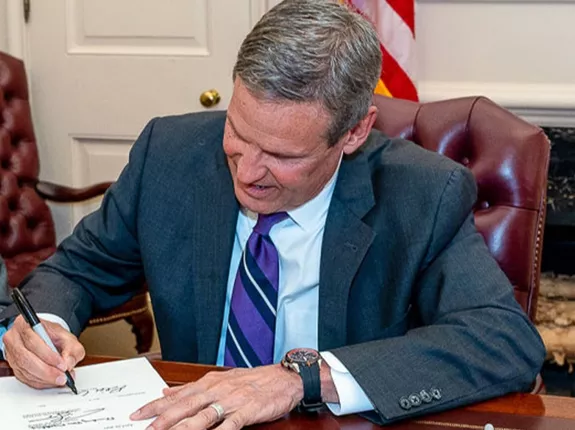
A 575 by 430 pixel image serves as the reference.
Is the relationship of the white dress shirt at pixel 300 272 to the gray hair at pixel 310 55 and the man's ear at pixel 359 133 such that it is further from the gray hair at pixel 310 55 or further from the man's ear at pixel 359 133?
the gray hair at pixel 310 55

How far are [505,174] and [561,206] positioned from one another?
1.14 m

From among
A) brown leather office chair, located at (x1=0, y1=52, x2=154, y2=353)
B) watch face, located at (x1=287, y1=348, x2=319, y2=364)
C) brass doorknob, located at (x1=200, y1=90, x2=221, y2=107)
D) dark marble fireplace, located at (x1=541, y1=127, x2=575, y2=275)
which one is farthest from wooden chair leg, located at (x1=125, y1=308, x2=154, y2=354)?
watch face, located at (x1=287, y1=348, x2=319, y2=364)

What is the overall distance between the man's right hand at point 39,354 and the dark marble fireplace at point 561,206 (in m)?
1.90

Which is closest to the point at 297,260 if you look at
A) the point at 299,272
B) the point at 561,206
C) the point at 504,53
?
the point at 299,272

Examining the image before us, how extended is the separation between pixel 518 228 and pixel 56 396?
1.02m

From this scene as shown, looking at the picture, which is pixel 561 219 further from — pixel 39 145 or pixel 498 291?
pixel 39 145

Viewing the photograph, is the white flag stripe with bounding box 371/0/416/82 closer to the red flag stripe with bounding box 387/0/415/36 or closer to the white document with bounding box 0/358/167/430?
Answer: the red flag stripe with bounding box 387/0/415/36

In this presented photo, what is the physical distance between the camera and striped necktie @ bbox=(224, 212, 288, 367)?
181 centimetres

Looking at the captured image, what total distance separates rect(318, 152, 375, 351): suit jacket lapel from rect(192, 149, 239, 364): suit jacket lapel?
188 millimetres

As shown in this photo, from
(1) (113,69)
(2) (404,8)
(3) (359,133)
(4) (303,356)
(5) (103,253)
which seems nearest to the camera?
(4) (303,356)

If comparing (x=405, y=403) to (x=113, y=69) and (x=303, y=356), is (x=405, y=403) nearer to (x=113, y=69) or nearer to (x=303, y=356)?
(x=303, y=356)

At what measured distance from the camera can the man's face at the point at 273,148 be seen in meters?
1.59

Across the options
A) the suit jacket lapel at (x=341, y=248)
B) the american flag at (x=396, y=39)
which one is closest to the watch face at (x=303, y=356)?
the suit jacket lapel at (x=341, y=248)

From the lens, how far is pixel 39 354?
1.55 meters
